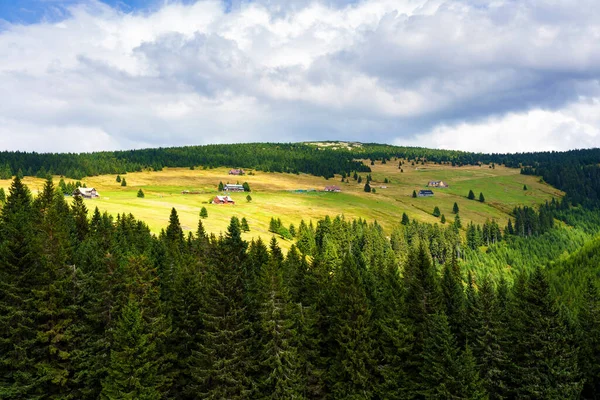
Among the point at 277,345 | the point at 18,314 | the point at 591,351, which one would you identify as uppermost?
the point at 18,314

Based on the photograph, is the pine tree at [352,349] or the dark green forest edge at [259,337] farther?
the pine tree at [352,349]

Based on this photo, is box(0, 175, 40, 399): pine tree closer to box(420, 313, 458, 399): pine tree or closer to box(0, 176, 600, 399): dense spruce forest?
box(0, 176, 600, 399): dense spruce forest

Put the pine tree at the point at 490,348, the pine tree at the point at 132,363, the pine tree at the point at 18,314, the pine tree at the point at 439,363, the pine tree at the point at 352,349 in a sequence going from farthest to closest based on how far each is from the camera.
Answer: the pine tree at the point at 490,348 < the pine tree at the point at 352,349 < the pine tree at the point at 439,363 < the pine tree at the point at 132,363 < the pine tree at the point at 18,314

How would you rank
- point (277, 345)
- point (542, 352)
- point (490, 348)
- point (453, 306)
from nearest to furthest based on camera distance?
point (542, 352), point (277, 345), point (490, 348), point (453, 306)

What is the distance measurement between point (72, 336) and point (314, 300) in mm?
27305

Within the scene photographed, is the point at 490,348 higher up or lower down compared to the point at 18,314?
lower down

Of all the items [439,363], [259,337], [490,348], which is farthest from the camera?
[259,337]

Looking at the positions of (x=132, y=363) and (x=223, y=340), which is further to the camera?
(x=223, y=340)

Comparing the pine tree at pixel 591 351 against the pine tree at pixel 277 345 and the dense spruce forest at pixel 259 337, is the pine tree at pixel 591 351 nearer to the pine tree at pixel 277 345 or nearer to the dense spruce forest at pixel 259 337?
the dense spruce forest at pixel 259 337

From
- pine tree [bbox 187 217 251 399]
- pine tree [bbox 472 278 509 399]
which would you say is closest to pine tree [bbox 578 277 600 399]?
pine tree [bbox 472 278 509 399]

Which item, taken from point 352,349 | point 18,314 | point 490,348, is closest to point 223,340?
point 352,349

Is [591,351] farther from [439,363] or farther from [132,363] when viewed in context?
[132,363]

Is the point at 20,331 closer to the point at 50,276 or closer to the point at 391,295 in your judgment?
the point at 50,276

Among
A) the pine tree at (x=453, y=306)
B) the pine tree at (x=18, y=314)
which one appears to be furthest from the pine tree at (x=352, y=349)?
the pine tree at (x=18, y=314)
